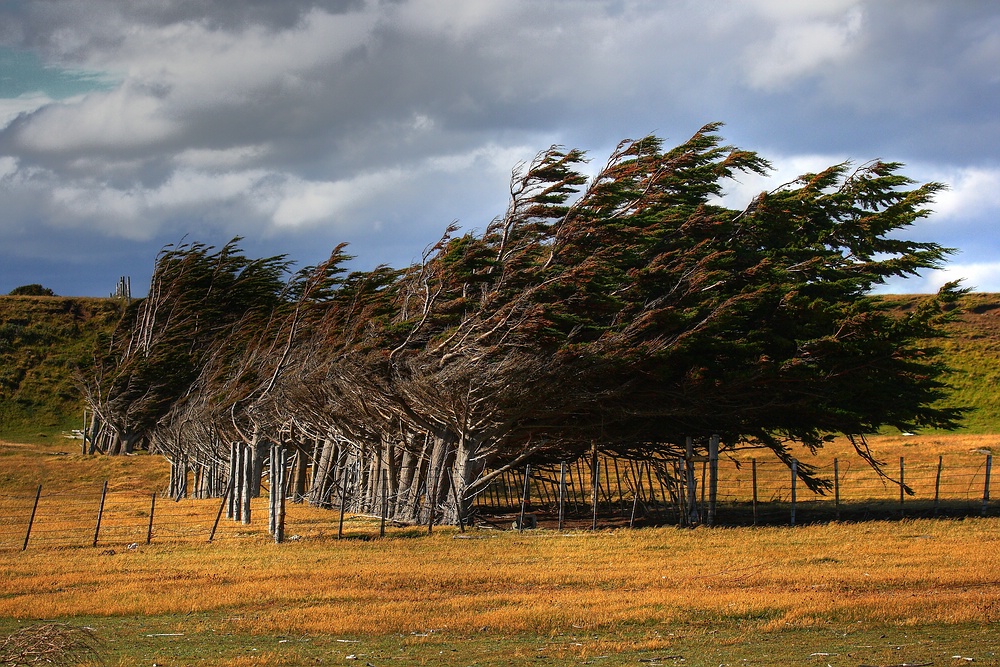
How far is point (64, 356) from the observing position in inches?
3696

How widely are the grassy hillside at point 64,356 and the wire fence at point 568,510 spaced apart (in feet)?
102

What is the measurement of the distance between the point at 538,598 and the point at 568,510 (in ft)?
68.5

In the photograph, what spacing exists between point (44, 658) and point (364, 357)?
81.7ft

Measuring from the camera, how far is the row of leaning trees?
1153 inches

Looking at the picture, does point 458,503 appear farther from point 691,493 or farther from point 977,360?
point 977,360

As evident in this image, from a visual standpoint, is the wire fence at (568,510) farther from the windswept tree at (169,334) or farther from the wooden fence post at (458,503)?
the windswept tree at (169,334)

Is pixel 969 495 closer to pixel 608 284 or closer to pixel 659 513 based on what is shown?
pixel 659 513

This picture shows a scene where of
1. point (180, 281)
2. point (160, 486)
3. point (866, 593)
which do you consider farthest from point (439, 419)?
point (180, 281)

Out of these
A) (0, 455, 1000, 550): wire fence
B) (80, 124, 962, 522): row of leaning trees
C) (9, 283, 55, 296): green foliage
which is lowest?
(0, 455, 1000, 550): wire fence

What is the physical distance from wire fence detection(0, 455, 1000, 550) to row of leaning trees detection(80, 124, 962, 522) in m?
1.57

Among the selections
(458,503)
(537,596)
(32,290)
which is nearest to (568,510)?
(458,503)

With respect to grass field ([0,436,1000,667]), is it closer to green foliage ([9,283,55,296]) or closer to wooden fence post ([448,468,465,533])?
wooden fence post ([448,468,465,533])

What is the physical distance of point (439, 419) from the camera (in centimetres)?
2986

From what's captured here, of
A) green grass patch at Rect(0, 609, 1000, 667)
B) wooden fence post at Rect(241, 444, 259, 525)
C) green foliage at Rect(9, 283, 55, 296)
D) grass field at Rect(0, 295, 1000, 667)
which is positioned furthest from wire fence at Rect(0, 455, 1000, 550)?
green foliage at Rect(9, 283, 55, 296)
